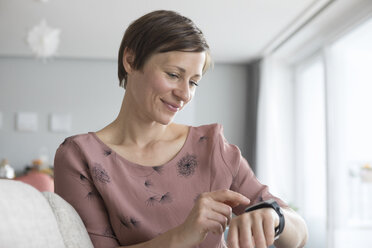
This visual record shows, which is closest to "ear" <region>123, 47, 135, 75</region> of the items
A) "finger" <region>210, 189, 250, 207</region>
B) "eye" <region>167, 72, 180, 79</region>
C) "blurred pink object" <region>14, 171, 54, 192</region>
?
"eye" <region>167, 72, 180, 79</region>

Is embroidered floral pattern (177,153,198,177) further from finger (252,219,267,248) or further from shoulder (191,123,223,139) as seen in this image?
finger (252,219,267,248)

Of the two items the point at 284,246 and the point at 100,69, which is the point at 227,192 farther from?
the point at 100,69

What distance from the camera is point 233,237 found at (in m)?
0.60

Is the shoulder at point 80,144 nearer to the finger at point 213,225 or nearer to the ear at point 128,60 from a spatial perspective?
the ear at point 128,60

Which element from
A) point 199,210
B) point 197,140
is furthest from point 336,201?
point 199,210

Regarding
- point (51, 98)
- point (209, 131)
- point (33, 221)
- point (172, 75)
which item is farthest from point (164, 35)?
point (51, 98)

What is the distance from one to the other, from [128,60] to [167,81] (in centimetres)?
13

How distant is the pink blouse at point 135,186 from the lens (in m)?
0.84

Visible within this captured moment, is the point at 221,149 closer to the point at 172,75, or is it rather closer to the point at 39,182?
the point at 172,75

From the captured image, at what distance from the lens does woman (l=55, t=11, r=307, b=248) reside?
83cm

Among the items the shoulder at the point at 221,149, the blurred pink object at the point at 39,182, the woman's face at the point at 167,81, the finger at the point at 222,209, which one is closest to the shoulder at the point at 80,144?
the woman's face at the point at 167,81

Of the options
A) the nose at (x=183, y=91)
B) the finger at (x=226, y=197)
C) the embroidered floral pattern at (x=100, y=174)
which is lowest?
the finger at (x=226, y=197)

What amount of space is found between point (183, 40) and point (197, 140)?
0.23m

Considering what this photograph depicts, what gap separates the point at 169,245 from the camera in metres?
0.66
